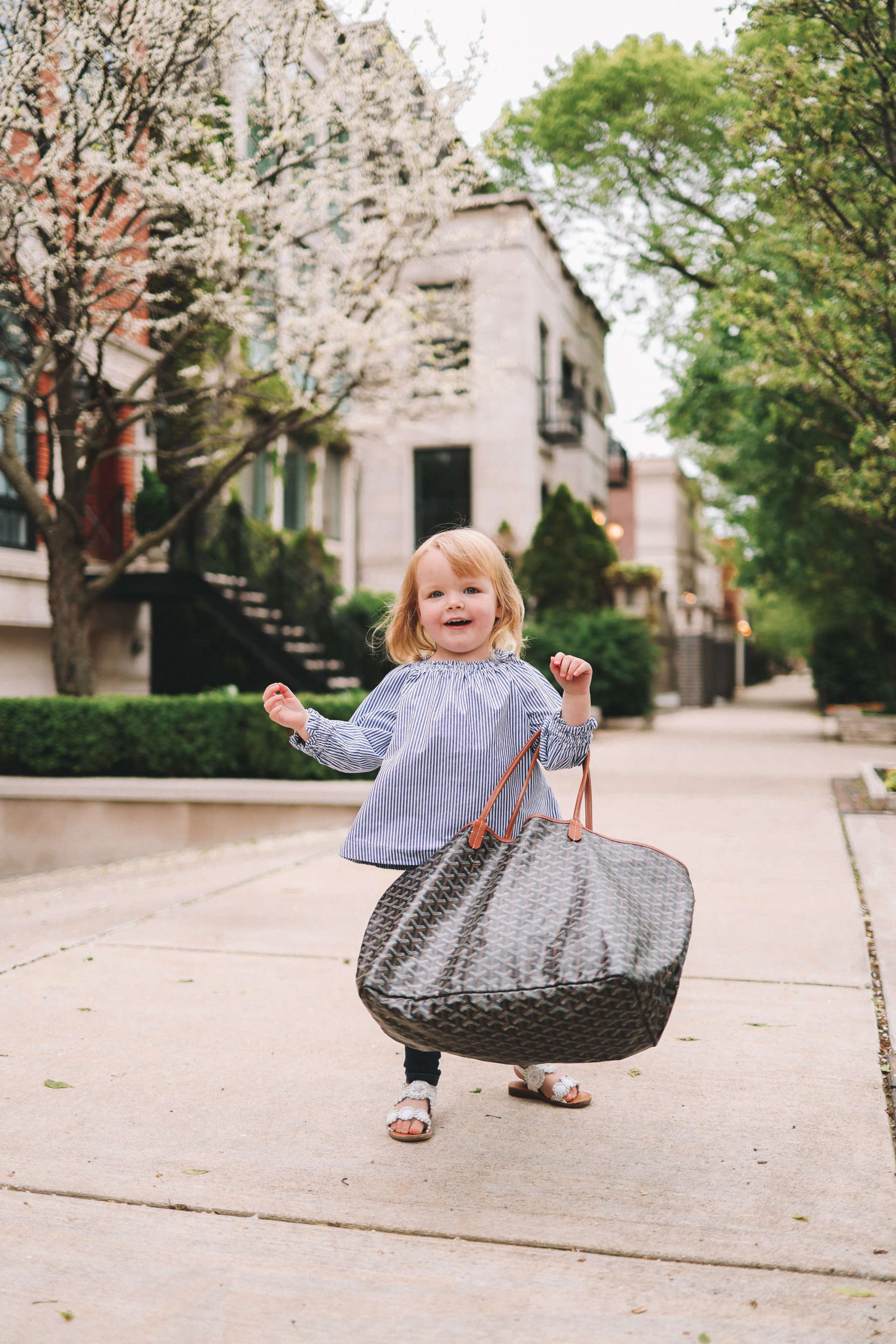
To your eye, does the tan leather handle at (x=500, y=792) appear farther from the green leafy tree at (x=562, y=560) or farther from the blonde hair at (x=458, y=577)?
the green leafy tree at (x=562, y=560)

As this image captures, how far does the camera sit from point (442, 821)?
9.96 feet

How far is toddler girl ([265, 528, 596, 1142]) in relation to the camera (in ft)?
9.98

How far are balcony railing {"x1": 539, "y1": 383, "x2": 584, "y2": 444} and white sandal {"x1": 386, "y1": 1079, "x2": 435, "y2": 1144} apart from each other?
A: 75.5ft

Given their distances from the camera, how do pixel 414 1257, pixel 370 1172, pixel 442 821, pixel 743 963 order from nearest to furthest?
pixel 414 1257, pixel 370 1172, pixel 442 821, pixel 743 963

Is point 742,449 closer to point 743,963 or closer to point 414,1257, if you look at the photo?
point 743,963

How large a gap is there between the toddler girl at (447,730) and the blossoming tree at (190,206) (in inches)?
278

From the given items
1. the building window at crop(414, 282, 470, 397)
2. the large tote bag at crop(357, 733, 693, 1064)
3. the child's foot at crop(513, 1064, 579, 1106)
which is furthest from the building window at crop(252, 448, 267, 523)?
the large tote bag at crop(357, 733, 693, 1064)

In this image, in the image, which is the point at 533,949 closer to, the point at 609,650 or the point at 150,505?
the point at 150,505

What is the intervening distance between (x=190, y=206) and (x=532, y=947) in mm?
8755

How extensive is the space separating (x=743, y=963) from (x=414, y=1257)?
2802 mm

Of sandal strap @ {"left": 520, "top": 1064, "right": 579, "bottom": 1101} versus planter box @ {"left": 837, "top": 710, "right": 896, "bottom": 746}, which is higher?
sandal strap @ {"left": 520, "top": 1064, "right": 579, "bottom": 1101}

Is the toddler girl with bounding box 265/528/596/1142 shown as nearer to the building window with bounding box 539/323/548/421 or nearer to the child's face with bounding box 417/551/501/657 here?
the child's face with bounding box 417/551/501/657

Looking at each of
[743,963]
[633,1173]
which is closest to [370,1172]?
[633,1173]

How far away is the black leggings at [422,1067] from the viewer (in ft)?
10.4
